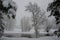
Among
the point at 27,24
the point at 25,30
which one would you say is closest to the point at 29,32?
the point at 25,30

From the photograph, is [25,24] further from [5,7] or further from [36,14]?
[5,7]

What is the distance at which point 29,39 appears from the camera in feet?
9.99

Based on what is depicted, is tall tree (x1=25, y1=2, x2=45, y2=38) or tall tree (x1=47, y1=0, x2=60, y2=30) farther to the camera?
tall tree (x1=25, y1=2, x2=45, y2=38)

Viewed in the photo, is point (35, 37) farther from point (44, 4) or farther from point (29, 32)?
point (44, 4)

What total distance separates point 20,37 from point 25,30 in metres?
0.29

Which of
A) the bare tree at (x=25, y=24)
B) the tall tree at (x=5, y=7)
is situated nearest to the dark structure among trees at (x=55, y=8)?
the bare tree at (x=25, y=24)

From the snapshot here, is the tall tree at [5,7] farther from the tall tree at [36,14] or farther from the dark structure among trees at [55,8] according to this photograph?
the dark structure among trees at [55,8]

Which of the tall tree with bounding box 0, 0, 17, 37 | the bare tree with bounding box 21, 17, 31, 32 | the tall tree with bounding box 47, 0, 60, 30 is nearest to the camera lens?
the tall tree with bounding box 0, 0, 17, 37

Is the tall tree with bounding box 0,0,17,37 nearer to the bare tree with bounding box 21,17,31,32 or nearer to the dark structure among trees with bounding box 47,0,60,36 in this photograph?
the bare tree with bounding box 21,17,31,32

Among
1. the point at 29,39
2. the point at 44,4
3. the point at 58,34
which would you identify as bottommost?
the point at 29,39

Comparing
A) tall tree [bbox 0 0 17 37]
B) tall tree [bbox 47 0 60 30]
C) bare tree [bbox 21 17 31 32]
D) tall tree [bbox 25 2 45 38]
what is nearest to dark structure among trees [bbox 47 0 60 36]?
tall tree [bbox 47 0 60 30]

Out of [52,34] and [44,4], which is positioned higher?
[44,4]

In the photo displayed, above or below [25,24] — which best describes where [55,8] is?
above

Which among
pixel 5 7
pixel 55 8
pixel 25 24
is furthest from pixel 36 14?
pixel 5 7
